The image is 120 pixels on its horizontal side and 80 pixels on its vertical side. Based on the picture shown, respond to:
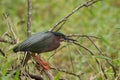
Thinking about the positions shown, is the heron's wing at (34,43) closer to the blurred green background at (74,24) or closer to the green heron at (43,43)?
the green heron at (43,43)

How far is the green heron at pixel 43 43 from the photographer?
3.02 m

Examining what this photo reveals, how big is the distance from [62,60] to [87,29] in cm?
63

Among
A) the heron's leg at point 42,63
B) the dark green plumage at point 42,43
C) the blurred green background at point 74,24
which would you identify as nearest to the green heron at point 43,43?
the dark green plumage at point 42,43

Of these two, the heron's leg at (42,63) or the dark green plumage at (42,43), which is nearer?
the dark green plumage at (42,43)

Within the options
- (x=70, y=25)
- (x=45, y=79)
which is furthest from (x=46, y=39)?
(x=70, y=25)

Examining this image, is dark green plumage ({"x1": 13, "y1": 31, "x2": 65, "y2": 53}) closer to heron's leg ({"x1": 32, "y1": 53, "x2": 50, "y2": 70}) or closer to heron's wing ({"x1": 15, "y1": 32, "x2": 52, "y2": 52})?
heron's wing ({"x1": 15, "y1": 32, "x2": 52, "y2": 52})

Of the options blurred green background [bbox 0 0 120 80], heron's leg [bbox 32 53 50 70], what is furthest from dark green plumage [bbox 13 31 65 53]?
blurred green background [bbox 0 0 120 80]

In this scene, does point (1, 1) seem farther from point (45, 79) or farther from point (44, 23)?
point (45, 79)

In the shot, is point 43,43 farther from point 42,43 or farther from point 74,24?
point 74,24

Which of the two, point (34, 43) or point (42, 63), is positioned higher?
point (34, 43)

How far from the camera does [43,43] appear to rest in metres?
3.05

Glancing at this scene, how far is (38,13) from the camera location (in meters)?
7.48

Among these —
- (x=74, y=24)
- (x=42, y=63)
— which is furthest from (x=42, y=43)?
(x=74, y=24)

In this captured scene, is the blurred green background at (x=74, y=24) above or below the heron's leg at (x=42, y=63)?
below
